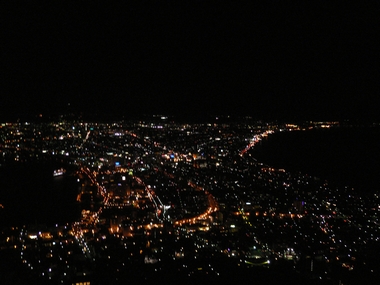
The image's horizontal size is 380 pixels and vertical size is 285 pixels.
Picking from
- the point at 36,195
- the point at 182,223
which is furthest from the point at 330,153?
the point at 36,195

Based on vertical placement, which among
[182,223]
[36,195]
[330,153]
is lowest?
[330,153]

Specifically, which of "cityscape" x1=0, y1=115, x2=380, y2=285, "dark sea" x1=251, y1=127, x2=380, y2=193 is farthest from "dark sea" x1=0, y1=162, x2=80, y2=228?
"dark sea" x1=251, y1=127, x2=380, y2=193

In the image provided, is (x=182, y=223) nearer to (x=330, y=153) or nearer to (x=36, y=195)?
(x=36, y=195)

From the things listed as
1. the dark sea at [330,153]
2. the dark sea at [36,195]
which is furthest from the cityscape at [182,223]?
the dark sea at [330,153]

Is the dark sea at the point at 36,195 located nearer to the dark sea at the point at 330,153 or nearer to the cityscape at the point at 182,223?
the cityscape at the point at 182,223

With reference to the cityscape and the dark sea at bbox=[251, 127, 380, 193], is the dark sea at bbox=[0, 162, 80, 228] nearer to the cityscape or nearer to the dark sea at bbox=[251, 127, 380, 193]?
the cityscape

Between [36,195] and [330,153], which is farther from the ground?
[36,195]
